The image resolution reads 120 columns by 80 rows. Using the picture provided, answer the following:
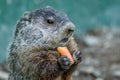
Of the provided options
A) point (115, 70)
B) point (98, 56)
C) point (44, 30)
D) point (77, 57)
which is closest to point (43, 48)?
point (44, 30)

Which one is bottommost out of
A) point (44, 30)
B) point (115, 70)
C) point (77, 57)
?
point (77, 57)

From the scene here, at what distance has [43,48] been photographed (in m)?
4.83

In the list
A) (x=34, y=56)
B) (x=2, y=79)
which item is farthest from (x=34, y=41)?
(x=2, y=79)

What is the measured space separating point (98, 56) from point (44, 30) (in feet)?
13.0

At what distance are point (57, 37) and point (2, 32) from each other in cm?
340

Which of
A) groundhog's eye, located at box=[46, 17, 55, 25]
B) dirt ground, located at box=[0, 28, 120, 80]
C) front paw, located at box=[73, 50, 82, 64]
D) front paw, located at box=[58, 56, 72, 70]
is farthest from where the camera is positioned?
dirt ground, located at box=[0, 28, 120, 80]

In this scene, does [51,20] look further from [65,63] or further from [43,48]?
[65,63]

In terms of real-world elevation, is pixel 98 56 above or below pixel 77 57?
above

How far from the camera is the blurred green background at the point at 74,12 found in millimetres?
7988

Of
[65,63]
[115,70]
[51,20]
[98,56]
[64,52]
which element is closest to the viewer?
[65,63]

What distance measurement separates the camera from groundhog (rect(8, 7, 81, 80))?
471cm

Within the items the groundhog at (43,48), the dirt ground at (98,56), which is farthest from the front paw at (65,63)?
the dirt ground at (98,56)

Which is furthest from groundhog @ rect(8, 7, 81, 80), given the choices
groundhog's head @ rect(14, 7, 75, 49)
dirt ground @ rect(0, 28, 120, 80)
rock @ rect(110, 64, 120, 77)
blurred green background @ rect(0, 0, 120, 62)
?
rock @ rect(110, 64, 120, 77)

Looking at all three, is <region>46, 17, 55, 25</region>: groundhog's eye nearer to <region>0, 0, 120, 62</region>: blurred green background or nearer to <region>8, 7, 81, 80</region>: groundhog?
<region>8, 7, 81, 80</region>: groundhog
